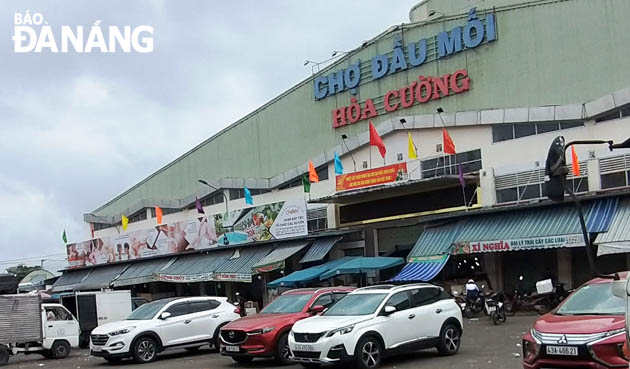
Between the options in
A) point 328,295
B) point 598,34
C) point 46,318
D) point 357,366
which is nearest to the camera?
point 357,366

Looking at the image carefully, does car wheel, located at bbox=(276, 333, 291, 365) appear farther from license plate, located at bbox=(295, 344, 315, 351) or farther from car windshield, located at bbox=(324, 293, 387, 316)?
license plate, located at bbox=(295, 344, 315, 351)

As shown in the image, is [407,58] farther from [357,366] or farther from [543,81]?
[357,366]

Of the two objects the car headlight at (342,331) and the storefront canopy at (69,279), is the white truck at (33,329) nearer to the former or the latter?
the car headlight at (342,331)

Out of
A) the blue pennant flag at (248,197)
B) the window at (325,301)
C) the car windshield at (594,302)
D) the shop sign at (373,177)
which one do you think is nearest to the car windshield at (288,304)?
the window at (325,301)

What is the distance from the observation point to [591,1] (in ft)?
86.8

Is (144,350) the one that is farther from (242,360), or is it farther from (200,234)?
(200,234)

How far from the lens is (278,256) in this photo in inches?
1380

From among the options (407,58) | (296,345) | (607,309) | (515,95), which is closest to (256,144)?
(407,58)

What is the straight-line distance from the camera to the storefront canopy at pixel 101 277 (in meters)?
46.9

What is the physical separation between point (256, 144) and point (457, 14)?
13801 mm

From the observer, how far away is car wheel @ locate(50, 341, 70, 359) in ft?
75.4

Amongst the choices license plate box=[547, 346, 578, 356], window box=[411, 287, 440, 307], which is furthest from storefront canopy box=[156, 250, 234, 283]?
license plate box=[547, 346, 578, 356]

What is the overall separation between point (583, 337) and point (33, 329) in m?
17.5

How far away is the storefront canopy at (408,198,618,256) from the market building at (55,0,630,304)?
58 millimetres
